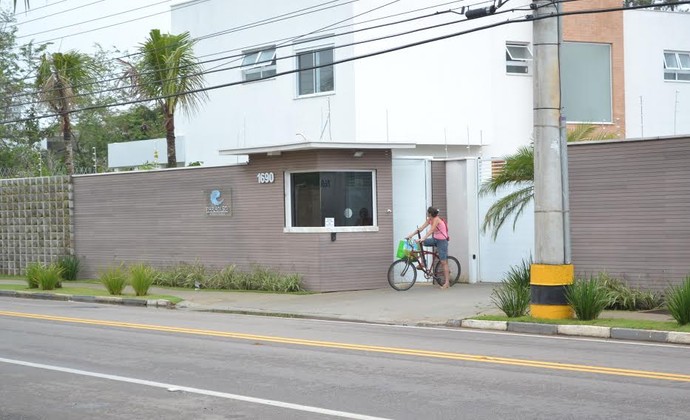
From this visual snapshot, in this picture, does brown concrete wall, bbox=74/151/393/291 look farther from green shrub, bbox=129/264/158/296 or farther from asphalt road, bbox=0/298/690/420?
asphalt road, bbox=0/298/690/420

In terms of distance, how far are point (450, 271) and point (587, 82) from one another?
416 inches

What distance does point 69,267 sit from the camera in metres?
28.5

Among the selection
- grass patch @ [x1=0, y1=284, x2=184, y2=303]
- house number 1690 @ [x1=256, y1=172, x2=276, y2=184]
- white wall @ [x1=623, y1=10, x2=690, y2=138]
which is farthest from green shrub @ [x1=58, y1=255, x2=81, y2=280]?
white wall @ [x1=623, y1=10, x2=690, y2=138]

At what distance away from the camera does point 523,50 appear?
2948cm

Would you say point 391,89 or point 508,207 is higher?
point 391,89

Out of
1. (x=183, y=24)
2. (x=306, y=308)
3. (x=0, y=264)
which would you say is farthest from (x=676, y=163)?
(x=0, y=264)

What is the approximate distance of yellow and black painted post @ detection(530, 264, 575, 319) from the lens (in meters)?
15.4

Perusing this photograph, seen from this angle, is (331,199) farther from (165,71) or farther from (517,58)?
(517,58)

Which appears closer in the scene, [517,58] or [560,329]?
[560,329]

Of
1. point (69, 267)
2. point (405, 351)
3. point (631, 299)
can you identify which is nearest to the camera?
point (405, 351)

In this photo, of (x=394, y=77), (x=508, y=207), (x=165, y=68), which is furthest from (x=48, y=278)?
(x=508, y=207)

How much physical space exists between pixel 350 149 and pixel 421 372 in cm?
1179

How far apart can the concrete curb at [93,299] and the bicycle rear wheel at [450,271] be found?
6.21m

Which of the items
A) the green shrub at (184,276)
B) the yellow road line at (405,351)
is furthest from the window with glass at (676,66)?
the yellow road line at (405,351)
